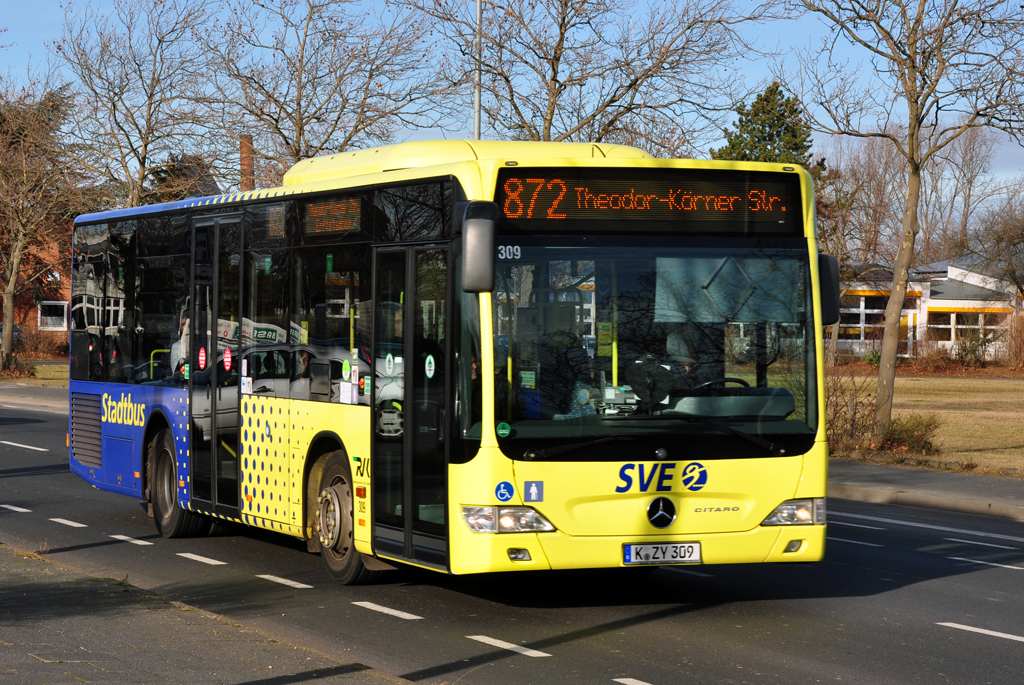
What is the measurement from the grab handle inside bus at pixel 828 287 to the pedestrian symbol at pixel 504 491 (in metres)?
2.30

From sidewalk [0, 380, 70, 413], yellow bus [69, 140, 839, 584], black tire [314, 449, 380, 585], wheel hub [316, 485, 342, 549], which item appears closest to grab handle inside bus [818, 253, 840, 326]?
yellow bus [69, 140, 839, 584]

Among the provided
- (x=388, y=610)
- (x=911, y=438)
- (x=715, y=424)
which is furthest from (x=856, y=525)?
(x=911, y=438)

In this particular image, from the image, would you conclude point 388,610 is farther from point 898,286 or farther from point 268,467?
point 898,286

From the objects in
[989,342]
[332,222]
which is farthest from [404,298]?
[989,342]

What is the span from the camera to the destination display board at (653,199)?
8.26 meters

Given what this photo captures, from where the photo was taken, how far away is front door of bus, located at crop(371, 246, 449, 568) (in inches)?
330

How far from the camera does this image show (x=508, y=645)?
7672 millimetres

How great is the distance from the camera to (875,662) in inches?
287

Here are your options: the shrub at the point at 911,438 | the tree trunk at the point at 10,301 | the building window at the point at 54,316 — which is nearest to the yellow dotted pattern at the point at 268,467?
the shrub at the point at 911,438

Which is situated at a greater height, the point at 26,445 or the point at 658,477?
the point at 658,477

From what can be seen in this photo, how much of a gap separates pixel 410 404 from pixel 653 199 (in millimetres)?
2044

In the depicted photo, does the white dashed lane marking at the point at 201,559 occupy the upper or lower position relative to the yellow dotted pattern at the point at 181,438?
lower

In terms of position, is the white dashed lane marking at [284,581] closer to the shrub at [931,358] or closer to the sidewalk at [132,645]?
the sidewalk at [132,645]

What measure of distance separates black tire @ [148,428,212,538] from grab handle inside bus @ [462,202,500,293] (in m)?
5.60
